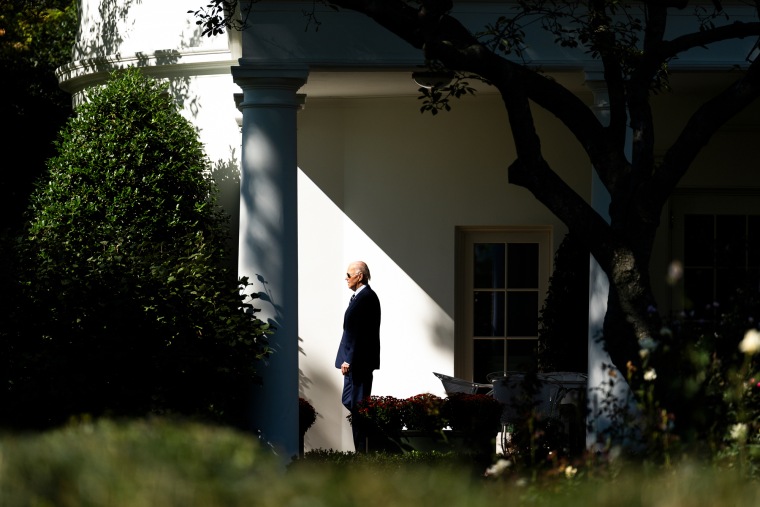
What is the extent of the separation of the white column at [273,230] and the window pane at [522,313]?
429 cm

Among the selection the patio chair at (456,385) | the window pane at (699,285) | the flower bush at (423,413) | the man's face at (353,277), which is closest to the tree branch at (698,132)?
the flower bush at (423,413)

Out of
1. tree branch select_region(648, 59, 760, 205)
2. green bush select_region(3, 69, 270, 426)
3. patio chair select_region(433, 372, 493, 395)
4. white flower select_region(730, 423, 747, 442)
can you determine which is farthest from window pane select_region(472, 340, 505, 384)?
white flower select_region(730, 423, 747, 442)

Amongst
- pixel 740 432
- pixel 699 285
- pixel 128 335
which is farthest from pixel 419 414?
pixel 740 432

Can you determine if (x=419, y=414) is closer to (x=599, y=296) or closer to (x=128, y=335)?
(x=599, y=296)

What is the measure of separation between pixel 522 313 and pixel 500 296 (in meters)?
0.31

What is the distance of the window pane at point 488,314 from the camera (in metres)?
12.7

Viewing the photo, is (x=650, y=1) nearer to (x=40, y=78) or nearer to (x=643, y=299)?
(x=643, y=299)

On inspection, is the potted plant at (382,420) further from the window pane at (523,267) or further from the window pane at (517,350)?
the window pane at (523,267)

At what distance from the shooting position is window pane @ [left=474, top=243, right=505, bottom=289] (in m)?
12.7

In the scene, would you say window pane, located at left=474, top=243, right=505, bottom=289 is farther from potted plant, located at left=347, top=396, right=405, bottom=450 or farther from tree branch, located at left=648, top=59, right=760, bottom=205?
tree branch, located at left=648, top=59, right=760, bottom=205

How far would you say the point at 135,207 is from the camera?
11.4 m

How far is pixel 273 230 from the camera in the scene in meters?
8.78

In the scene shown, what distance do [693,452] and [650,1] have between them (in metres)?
2.88

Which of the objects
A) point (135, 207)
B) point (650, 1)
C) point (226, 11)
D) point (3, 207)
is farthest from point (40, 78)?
point (650, 1)
